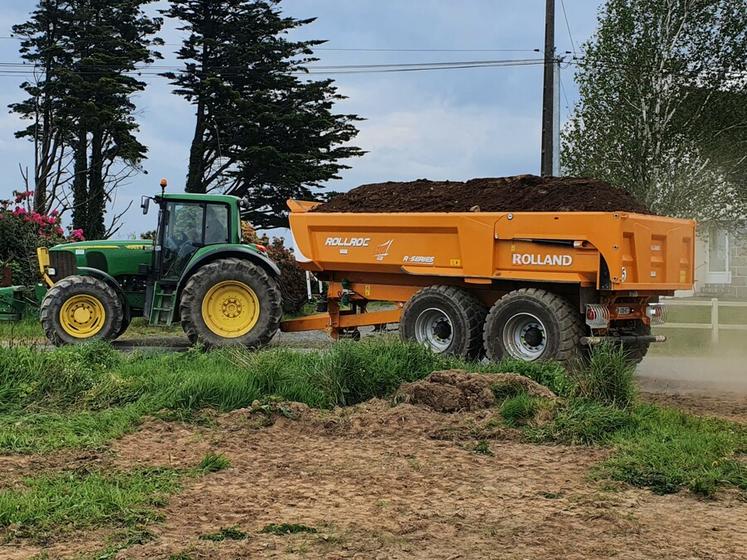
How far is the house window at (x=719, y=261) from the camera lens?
1050 inches

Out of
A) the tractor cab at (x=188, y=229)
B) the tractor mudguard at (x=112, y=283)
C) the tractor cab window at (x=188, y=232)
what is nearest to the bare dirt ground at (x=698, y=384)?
the tractor cab at (x=188, y=229)

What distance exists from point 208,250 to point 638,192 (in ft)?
43.5

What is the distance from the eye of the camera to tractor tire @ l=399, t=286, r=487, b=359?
12.0 meters

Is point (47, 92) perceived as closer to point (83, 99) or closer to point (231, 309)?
point (83, 99)

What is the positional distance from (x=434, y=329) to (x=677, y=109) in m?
13.8

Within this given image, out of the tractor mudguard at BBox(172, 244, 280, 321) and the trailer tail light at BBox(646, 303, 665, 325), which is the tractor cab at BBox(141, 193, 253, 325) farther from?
the trailer tail light at BBox(646, 303, 665, 325)

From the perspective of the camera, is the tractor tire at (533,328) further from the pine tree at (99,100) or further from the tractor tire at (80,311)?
the pine tree at (99,100)

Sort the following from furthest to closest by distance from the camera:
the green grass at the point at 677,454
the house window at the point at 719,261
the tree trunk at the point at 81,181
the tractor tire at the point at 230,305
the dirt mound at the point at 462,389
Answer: the tree trunk at the point at 81,181
the house window at the point at 719,261
the tractor tire at the point at 230,305
the dirt mound at the point at 462,389
the green grass at the point at 677,454

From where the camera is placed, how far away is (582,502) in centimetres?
565

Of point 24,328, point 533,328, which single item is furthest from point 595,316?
point 24,328

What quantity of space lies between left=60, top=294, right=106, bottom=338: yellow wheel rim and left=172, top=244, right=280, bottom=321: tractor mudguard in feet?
3.88

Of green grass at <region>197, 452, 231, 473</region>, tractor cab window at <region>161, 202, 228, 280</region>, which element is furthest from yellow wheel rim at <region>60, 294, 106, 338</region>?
green grass at <region>197, 452, 231, 473</region>

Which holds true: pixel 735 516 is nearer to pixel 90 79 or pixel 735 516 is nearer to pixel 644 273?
pixel 644 273

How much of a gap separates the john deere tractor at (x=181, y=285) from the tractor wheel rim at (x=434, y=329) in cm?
222
